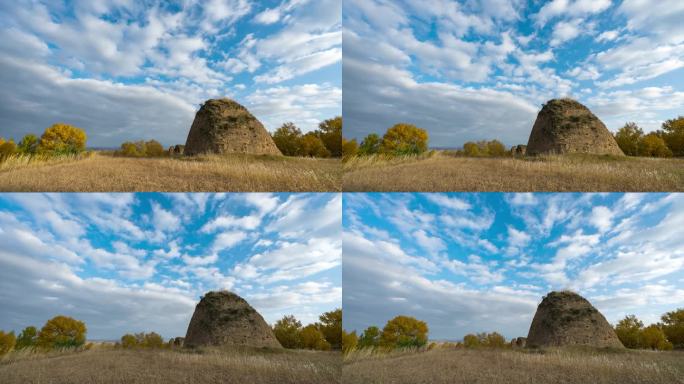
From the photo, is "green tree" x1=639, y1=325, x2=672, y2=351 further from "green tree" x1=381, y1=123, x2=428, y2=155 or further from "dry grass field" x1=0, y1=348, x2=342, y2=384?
"dry grass field" x1=0, y1=348, x2=342, y2=384

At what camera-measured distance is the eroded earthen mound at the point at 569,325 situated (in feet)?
76.5

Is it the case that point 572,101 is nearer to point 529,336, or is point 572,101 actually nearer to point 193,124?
point 529,336

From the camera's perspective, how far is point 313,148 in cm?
3809

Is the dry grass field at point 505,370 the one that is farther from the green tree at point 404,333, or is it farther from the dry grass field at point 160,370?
the green tree at point 404,333

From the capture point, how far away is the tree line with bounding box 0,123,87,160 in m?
28.1

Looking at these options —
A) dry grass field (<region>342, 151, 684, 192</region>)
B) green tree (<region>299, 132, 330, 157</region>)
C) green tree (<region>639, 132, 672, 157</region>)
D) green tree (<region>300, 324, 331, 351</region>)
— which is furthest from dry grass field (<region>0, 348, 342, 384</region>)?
green tree (<region>639, 132, 672, 157</region>)

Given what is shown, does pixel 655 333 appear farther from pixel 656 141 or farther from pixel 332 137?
pixel 332 137

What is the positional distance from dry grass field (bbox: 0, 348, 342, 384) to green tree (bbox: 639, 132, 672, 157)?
33.7m

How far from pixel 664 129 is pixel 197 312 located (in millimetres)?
44731

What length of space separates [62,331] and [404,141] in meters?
35.7

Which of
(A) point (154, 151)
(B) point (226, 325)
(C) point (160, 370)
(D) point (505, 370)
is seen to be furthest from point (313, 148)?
(D) point (505, 370)

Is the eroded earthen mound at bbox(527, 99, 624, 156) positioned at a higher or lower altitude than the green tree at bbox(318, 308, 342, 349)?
higher

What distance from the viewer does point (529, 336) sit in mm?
25781

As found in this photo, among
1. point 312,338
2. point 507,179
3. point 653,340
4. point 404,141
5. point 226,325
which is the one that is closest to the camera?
point 507,179
